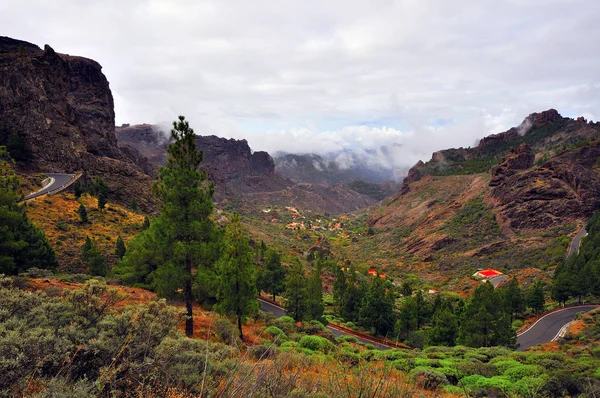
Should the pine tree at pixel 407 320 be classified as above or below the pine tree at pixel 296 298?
below

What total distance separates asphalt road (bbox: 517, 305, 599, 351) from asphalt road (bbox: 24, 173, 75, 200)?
5552cm

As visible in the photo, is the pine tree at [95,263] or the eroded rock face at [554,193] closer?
the pine tree at [95,263]

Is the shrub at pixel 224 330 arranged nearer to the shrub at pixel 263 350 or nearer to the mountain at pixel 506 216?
the shrub at pixel 263 350

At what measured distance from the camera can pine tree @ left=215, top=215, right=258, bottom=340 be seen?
17.1 m

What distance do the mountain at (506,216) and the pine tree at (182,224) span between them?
6394 centimetres

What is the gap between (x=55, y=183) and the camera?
45.5 meters

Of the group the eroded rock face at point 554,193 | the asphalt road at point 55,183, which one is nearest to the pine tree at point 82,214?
the asphalt road at point 55,183

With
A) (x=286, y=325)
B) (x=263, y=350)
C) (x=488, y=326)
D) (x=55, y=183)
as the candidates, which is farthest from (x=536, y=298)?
(x=55, y=183)

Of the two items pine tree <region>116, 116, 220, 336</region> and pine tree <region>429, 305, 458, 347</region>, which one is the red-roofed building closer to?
pine tree <region>429, 305, 458, 347</region>

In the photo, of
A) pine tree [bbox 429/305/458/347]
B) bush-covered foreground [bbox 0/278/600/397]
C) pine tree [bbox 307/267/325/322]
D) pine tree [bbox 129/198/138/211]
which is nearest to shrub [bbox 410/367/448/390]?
bush-covered foreground [bbox 0/278/600/397]

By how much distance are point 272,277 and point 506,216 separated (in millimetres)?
67884

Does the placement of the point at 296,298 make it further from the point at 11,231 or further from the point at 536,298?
the point at 536,298

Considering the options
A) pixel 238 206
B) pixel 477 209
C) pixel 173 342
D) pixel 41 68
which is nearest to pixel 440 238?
pixel 477 209

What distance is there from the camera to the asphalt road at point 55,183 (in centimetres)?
4002
